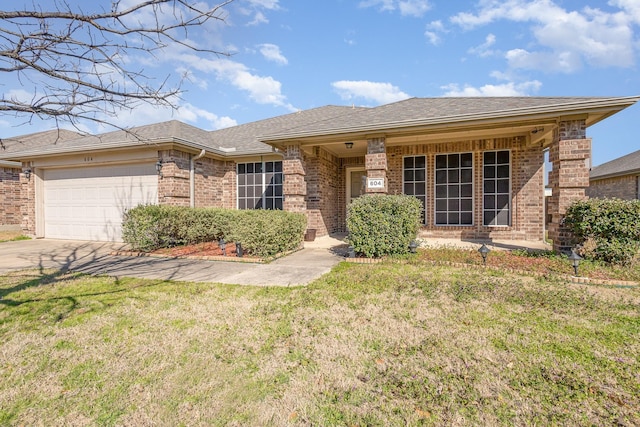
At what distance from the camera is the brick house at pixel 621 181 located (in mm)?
14562

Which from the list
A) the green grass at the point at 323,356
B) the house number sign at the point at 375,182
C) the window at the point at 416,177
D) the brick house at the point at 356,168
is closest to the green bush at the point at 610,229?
the brick house at the point at 356,168

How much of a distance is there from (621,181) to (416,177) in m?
14.1

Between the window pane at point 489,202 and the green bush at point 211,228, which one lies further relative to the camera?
the window pane at point 489,202

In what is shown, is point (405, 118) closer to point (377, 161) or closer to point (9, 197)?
point (377, 161)

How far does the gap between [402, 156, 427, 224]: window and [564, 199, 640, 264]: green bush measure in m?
4.43

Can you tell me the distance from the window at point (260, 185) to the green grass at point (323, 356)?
7.03m

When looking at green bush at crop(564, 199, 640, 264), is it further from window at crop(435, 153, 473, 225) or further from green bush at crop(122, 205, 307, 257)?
green bush at crop(122, 205, 307, 257)

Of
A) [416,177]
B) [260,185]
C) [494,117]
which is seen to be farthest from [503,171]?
[260,185]

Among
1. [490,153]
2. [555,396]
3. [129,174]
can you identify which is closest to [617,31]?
[490,153]

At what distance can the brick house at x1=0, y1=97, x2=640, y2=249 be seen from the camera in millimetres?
6645

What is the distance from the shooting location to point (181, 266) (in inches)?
245

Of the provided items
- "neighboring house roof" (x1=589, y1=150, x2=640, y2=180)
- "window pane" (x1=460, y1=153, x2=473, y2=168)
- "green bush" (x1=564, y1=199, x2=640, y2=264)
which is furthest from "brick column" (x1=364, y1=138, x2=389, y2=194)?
"neighboring house roof" (x1=589, y1=150, x2=640, y2=180)

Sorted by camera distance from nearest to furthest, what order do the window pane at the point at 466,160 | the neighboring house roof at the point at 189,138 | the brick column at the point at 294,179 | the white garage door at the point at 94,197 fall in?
1. the brick column at the point at 294,179
2. the window pane at the point at 466,160
3. the neighboring house roof at the point at 189,138
4. the white garage door at the point at 94,197

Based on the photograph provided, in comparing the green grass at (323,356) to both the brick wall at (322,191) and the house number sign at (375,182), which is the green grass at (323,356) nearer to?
the house number sign at (375,182)
